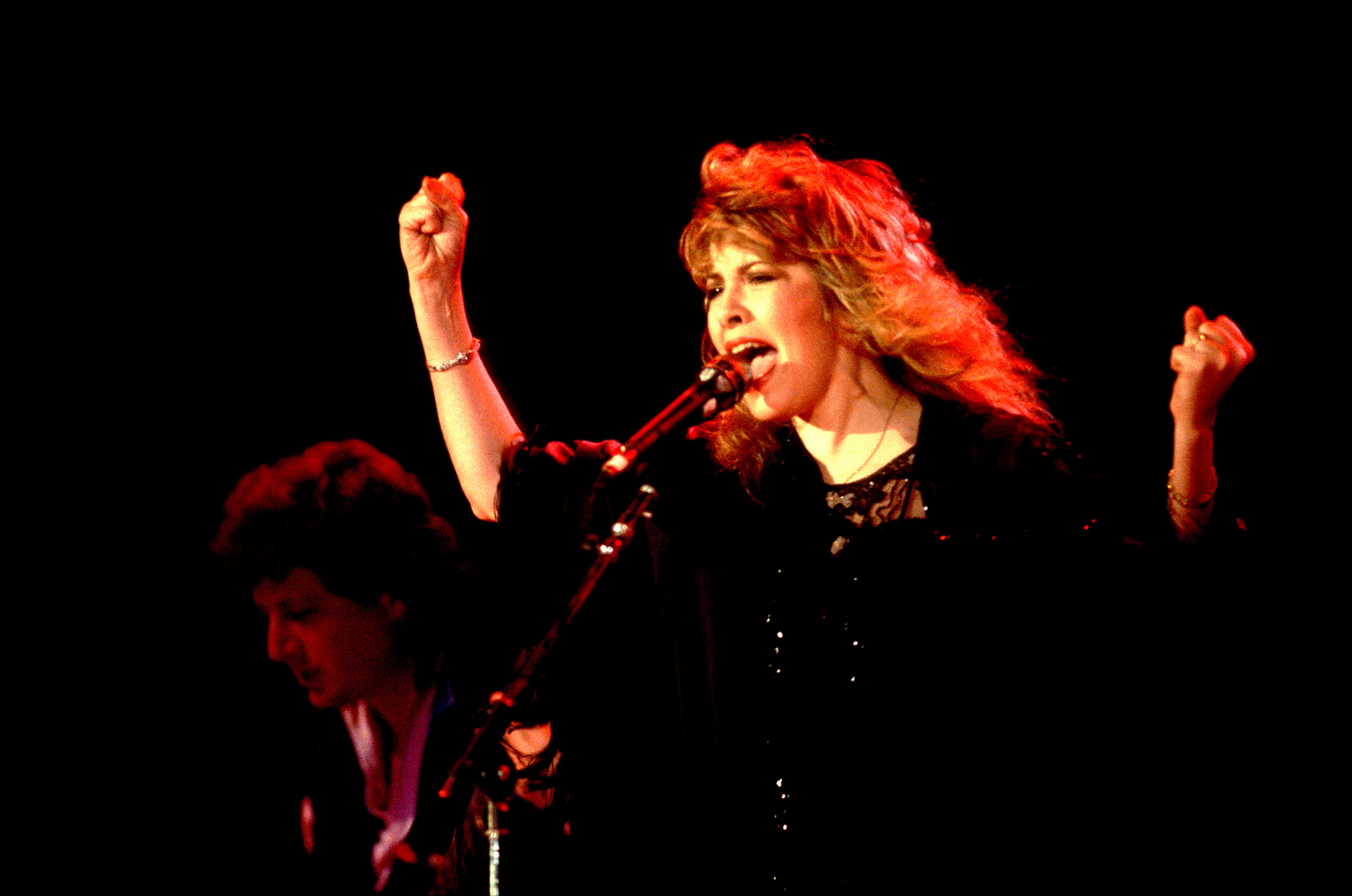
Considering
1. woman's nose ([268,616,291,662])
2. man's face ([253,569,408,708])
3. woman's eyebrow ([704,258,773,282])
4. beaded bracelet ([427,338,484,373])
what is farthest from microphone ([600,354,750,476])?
woman's nose ([268,616,291,662])

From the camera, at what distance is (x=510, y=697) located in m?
1.23

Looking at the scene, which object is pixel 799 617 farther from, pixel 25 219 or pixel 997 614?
pixel 25 219

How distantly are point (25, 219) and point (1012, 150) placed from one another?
2.20m

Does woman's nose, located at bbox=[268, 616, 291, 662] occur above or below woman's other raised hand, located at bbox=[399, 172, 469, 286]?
below

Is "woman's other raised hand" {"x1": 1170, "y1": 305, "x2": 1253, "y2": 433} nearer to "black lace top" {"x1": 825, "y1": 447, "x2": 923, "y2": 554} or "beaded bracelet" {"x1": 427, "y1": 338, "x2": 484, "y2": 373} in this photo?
"black lace top" {"x1": 825, "y1": 447, "x2": 923, "y2": 554}

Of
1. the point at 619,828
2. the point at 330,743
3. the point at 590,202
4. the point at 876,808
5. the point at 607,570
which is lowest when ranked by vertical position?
the point at 330,743

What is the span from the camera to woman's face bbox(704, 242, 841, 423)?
158 cm

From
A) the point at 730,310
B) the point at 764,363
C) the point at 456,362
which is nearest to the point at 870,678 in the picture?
the point at 764,363

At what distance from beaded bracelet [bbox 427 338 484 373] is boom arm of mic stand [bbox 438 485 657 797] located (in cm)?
51

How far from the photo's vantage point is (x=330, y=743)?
7.41 feet

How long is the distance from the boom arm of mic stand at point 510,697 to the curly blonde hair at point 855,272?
20.9 inches

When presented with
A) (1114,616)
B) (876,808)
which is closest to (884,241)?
(1114,616)

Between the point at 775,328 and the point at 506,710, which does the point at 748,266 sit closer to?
the point at 775,328

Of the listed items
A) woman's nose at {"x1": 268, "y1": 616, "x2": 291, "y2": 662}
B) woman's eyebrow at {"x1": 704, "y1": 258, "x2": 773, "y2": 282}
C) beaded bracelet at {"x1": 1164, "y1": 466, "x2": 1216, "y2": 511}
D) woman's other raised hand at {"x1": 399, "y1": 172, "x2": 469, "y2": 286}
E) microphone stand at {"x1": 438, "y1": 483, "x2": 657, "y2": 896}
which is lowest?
woman's nose at {"x1": 268, "y1": 616, "x2": 291, "y2": 662}
